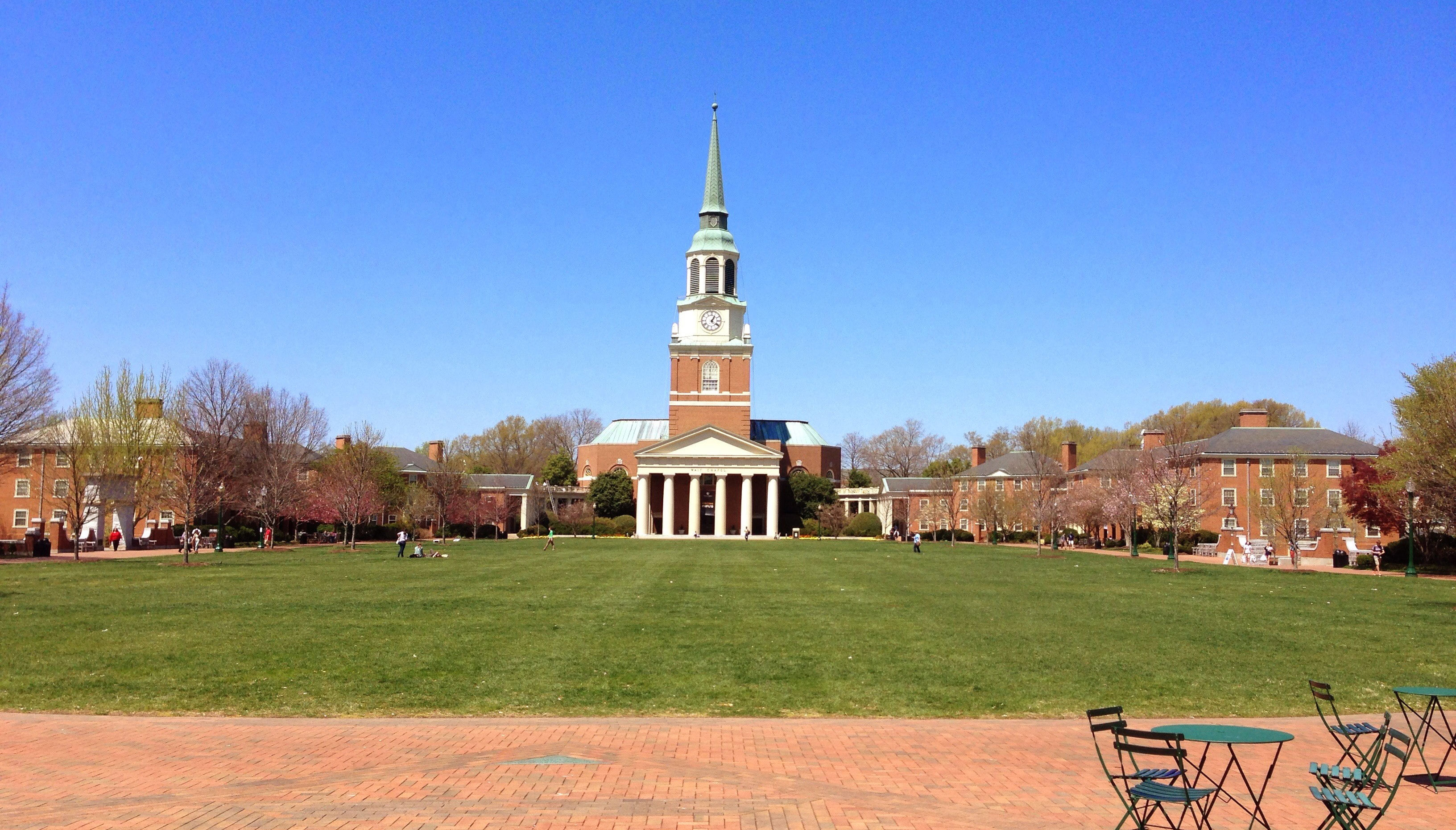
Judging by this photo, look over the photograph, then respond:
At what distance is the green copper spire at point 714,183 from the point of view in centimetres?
10119

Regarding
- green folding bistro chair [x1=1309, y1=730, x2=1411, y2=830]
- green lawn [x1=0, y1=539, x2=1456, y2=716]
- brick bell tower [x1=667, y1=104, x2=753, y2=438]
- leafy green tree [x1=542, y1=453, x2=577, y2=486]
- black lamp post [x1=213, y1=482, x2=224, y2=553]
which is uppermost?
brick bell tower [x1=667, y1=104, x2=753, y2=438]

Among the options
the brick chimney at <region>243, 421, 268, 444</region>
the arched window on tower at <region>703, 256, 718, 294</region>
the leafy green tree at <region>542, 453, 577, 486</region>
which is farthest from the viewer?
the leafy green tree at <region>542, 453, 577, 486</region>

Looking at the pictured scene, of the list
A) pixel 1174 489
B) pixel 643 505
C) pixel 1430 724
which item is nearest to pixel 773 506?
pixel 643 505

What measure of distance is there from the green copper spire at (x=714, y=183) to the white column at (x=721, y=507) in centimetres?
2561

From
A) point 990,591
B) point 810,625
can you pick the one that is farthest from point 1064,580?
point 810,625

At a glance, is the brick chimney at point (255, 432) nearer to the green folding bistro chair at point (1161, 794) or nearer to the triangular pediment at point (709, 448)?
the triangular pediment at point (709, 448)

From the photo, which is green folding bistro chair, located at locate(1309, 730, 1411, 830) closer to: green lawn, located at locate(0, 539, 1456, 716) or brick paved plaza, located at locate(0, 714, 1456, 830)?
brick paved plaza, located at locate(0, 714, 1456, 830)

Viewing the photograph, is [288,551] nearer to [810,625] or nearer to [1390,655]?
[810,625]

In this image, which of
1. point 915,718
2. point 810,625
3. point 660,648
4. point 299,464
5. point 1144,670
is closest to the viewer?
point 915,718

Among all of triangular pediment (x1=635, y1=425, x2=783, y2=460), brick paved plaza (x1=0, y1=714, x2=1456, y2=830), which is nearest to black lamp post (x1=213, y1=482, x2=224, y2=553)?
brick paved plaza (x1=0, y1=714, x2=1456, y2=830)

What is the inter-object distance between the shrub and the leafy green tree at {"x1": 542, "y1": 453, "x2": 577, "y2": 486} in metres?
32.7

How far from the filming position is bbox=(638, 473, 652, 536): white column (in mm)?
88375

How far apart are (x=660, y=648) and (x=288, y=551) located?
42.1 m

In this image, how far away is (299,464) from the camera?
63.9 m
